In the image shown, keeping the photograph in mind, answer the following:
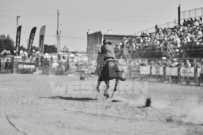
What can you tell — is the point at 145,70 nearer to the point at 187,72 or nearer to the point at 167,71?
the point at 167,71

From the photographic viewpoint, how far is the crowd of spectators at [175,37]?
22281mm

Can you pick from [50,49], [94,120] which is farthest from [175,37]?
[50,49]

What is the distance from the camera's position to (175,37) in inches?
948

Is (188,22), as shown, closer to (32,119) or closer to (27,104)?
(27,104)

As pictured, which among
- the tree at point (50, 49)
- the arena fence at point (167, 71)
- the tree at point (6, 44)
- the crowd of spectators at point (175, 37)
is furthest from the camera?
the tree at point (50, 49)

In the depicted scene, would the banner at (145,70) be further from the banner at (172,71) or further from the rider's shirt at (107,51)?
the rider's shirt at (107,51)

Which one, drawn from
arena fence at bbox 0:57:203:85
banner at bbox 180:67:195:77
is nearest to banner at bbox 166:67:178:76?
arena fence at bbox 0:57:203:85

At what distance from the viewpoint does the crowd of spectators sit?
22281mm

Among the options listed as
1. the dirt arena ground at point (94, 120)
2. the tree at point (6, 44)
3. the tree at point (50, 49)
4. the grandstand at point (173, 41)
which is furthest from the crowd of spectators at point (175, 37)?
the tree at point (50, 49)

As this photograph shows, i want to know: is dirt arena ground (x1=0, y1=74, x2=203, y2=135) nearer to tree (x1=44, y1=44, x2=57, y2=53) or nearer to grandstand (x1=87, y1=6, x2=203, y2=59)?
grandstand (x1=87, y1=6, x2=203, y2=59)

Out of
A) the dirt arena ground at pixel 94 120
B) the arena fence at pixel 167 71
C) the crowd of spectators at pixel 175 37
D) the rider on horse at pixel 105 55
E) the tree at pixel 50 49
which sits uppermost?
the tree at pixel 50 49

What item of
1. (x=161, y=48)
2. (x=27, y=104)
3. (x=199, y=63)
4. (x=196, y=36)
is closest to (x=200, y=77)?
(x=199, y=63)

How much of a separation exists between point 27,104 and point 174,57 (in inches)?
617

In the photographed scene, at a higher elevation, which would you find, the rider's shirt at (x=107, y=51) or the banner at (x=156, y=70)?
the rider's shirt at (x=107, y=51)
